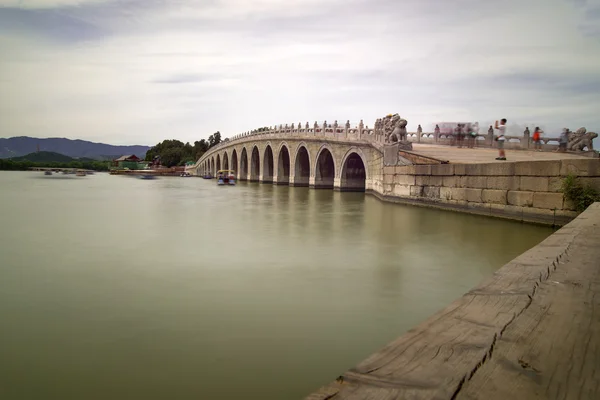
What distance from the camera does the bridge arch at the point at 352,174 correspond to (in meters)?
22.0

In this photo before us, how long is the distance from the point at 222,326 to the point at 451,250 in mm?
4359

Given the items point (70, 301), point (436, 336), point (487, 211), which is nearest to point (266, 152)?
point (487, 211)

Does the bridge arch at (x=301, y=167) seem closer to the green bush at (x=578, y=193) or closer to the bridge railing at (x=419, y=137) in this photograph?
the bridge railing at (x=419, y=137)

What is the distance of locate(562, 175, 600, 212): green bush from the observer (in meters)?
7.29

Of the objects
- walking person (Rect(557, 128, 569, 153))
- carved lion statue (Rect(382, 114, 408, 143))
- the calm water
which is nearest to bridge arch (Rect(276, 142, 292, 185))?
carved lion statue (Rect(382, 114, 408, 143))

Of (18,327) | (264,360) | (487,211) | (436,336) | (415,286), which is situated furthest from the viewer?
(487,211)

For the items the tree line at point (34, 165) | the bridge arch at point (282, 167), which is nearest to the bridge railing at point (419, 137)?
the bridge arch at point (282, 167)

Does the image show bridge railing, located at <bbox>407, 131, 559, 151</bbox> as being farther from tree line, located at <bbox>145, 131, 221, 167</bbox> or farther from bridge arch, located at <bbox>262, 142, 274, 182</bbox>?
tree line, located at <bbox>145, 131, 221, 167</bbox>

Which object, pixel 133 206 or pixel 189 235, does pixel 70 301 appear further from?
pixel 133 206

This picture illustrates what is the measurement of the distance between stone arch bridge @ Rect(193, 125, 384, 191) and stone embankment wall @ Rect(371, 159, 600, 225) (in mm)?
3965

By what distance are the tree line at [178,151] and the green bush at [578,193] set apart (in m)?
66.2

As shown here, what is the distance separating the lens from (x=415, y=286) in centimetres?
466

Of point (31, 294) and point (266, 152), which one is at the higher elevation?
point (266, 152)

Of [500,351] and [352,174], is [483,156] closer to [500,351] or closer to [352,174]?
[352,174]
